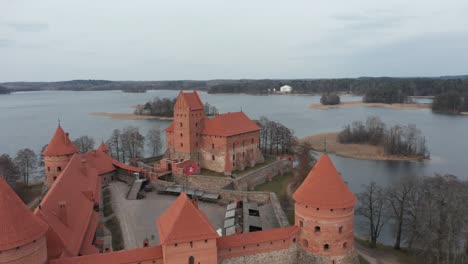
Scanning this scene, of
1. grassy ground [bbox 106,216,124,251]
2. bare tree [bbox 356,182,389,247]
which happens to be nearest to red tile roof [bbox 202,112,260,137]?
grassy ground [bbox 106,216,124,251]

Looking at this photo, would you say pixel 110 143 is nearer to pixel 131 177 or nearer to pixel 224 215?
pixel 131 177

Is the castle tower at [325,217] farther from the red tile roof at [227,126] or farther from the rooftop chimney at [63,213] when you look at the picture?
the red tile roof at [227,126]

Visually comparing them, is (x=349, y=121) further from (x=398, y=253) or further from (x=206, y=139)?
(x=398, y=253)

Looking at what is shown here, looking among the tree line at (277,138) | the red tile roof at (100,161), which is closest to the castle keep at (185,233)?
the red tile roof at (100,161)

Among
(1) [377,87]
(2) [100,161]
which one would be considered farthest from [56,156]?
(1) [377,87]

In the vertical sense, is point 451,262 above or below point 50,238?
below

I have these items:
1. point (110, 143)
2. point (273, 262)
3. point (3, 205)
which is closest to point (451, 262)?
point (273, 262)

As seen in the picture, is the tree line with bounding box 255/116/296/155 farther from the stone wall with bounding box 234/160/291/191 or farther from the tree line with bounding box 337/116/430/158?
the tree line with bounding box 337/116/430/158
